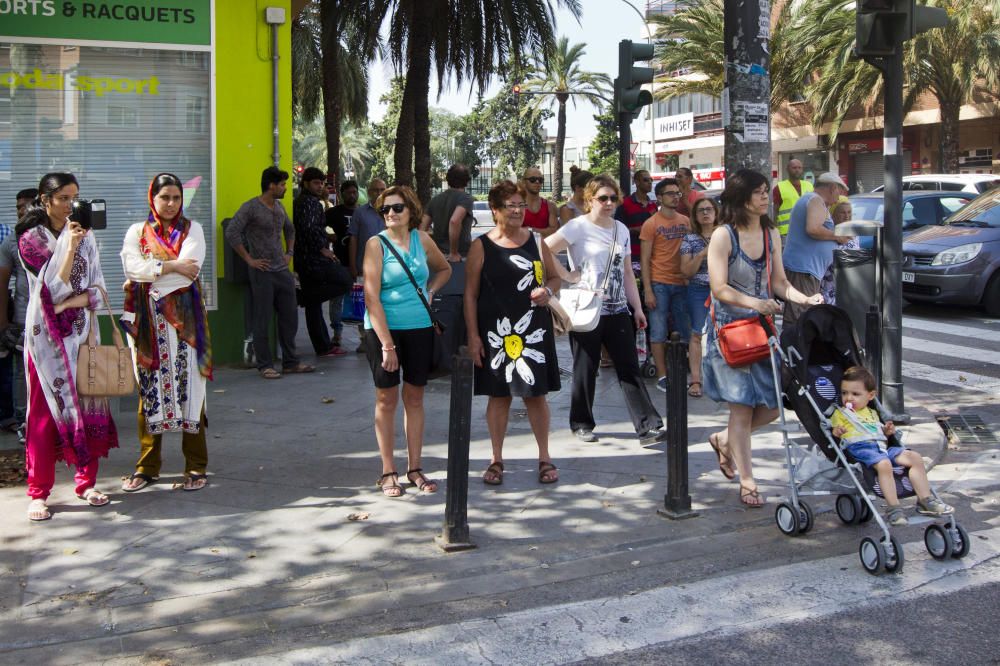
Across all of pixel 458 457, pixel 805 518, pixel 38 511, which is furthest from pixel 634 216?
pixel 38 511

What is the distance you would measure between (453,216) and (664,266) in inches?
87.4

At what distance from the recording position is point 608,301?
24.8 ft

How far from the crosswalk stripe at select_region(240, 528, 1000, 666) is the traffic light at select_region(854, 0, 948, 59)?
3.99 m

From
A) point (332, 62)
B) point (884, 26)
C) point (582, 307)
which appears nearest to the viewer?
point (582, 307)

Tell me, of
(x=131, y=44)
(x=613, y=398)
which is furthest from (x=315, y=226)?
(x=613, y=398)

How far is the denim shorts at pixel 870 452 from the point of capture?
530 centimetres

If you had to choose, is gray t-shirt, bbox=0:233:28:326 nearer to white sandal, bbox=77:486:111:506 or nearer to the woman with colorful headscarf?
the woman with colorful headscarf

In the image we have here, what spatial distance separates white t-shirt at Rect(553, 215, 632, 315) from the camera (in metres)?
7.58

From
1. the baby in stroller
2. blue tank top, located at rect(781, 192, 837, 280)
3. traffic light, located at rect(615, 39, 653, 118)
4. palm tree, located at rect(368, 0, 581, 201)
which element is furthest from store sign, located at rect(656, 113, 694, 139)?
the baby in stroller

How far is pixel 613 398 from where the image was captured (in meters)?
9.34

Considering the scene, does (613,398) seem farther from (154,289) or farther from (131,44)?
(131,44)

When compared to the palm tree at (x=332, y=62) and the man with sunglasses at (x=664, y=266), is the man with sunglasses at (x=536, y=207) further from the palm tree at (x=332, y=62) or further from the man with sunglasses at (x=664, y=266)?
the palm tree at (x=332, y=62)

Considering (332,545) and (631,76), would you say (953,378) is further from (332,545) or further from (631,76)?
(332,545)

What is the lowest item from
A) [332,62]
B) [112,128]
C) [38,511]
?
[38,511]
